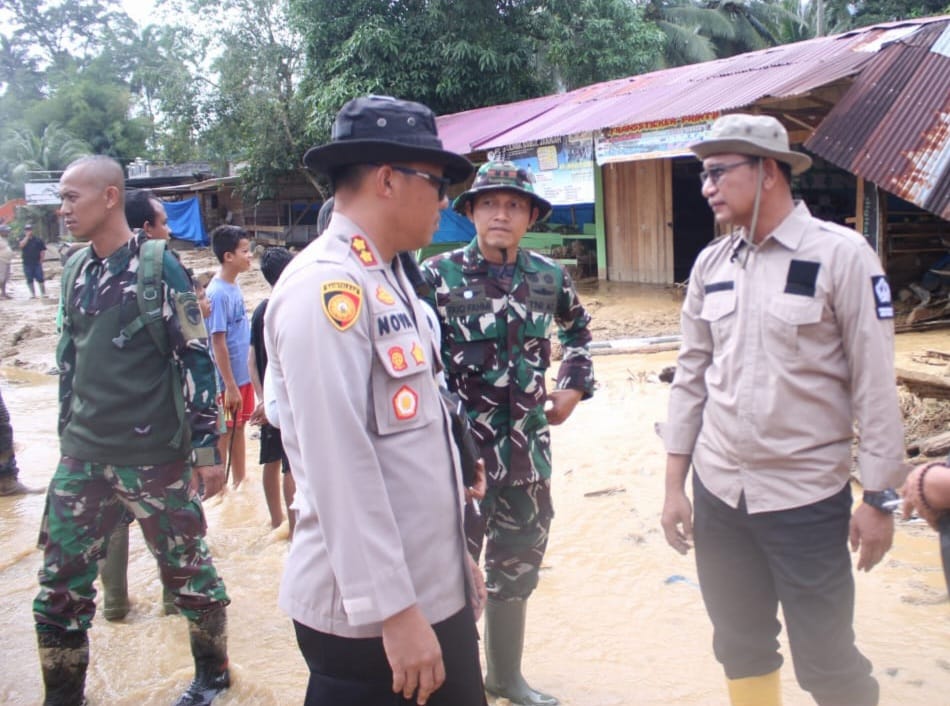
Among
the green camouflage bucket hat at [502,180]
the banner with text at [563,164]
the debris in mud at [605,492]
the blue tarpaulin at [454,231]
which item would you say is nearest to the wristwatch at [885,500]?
the green camouflage bucket hat at [502,180]

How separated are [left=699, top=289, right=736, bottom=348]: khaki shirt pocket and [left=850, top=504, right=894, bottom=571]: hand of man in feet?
1.98

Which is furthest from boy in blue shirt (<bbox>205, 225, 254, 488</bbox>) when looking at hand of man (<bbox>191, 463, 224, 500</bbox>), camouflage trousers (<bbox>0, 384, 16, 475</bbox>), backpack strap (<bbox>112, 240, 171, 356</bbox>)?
camouflage trousers (<bbox>0, 384, 16, 475</bbox>)

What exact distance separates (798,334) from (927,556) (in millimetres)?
2507

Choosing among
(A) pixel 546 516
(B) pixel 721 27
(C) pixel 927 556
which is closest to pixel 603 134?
(C) pixel 927 556

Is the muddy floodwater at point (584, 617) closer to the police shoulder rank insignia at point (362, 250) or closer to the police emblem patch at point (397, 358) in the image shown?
the police emblem patch at point (397, 358)

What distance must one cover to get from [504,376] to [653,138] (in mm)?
8209

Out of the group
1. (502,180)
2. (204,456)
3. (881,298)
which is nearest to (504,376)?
(502,180)

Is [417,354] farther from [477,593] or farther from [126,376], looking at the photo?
[126,376]

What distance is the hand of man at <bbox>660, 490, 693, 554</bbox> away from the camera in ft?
8.61

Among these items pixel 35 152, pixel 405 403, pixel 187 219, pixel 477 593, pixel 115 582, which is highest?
pixel 35 152

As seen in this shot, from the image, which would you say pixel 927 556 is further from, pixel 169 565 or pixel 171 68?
pixel 171 68

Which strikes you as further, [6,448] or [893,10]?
[893,10]

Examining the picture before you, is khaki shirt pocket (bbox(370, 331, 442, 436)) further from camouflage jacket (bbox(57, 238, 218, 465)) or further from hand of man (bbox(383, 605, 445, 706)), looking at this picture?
camouflage jacket (bbox(57, 238, 218, 465))

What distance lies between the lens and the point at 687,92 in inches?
439
